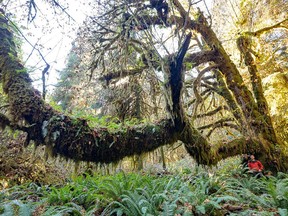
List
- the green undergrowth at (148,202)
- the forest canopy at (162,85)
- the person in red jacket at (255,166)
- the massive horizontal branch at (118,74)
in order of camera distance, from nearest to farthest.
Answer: the green undergrowth at (148,202)
the forest canopy at (162,85)
the person in red jacket at (255,166)
the massive horizontal branch at (118,74)

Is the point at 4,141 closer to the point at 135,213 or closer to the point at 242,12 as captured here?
the point at 135,213

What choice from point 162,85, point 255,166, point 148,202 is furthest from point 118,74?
point 255,166

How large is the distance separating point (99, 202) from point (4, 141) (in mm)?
3491

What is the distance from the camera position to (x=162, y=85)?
11.6ft

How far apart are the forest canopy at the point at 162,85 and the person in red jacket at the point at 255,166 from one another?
0.19 metres

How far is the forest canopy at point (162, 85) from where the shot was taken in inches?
131

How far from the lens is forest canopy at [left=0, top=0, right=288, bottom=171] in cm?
332

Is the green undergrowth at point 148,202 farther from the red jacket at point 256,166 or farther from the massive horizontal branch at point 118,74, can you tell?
the massive horizontal branch at point 118,74

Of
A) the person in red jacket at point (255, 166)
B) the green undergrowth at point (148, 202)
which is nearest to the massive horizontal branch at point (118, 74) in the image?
the green undergrowth at point (148, 202)

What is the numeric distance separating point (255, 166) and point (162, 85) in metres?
3.02

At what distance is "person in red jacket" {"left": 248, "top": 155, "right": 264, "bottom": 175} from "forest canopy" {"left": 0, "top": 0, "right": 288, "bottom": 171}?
0.62ft

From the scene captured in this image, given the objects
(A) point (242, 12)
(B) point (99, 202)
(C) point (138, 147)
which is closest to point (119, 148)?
(C) point (138, 147)

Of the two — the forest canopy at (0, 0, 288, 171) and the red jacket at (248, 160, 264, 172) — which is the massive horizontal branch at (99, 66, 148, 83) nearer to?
the forest canopy at (0, 0, 288, 171)

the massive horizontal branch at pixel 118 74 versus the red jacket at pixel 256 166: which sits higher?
the massive horizontal branch at pixel 118 74
